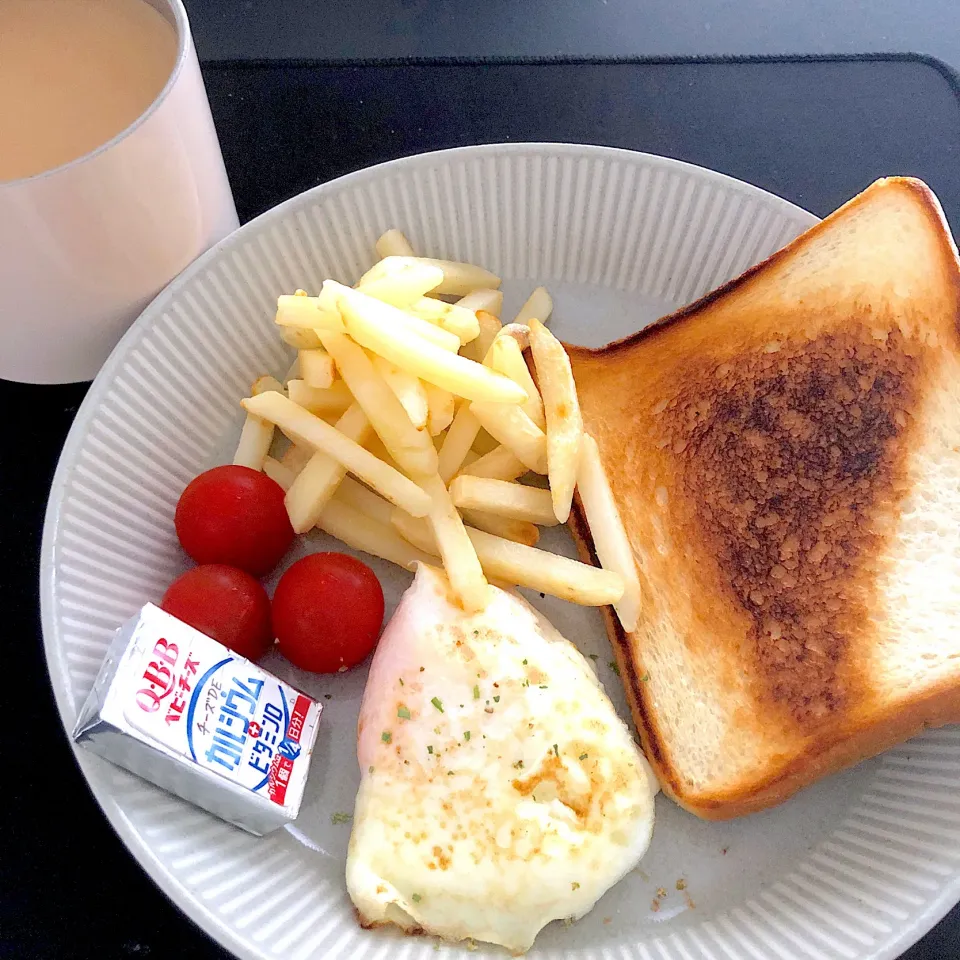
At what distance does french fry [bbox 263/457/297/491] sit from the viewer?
1.75 m

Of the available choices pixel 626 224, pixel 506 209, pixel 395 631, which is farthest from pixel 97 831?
pixel 626 224

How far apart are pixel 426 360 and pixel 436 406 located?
12 cm

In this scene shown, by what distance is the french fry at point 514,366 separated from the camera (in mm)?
1622

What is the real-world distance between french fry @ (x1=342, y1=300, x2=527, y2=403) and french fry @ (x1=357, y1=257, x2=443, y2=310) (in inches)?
3.0

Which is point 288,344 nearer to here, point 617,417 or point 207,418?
point 207,418

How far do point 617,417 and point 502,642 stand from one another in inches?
22.5

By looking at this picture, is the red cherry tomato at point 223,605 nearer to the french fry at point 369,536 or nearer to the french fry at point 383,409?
the french fry at point 369,536

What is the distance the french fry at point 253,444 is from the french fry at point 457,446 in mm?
352

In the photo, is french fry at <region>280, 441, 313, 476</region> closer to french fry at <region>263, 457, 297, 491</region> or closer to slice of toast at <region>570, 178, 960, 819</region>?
french fry at <region>263, 457, 297, 491</region>

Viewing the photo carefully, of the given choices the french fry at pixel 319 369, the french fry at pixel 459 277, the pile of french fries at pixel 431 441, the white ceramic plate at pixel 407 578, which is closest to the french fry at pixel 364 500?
the pile of french fries at pixel 431 441

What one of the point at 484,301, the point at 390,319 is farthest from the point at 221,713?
the point at 484,301

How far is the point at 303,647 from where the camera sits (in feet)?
5.25

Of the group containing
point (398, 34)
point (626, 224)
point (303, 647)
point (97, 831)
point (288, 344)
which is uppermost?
point (398, 34)

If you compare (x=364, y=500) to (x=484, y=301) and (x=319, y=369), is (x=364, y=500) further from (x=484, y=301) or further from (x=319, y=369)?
(x=484, y=301)
